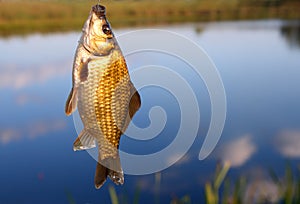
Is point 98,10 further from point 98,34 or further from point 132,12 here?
point 132,12

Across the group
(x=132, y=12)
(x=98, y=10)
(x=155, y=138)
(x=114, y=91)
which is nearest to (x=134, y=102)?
(x=114, y=91)

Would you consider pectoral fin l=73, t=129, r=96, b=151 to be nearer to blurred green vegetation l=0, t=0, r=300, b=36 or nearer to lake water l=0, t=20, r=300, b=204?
lake water l=0, t=20, r=300, b=204

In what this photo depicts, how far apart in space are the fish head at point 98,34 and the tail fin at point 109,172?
1.47 ft

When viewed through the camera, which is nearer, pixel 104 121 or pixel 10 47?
pixel 104 121

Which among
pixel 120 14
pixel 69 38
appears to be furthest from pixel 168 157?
pixel 120 14

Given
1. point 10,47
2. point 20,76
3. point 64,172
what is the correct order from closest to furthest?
1. point 64,172
2. point 20,76
3. point 10,47

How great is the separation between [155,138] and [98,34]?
502 cm

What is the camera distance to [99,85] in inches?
58.7

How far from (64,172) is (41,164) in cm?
50

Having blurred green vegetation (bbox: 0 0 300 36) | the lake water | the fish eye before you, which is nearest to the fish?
the fish eye

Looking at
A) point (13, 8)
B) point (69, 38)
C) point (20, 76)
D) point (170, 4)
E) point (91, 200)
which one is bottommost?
point (91, 200)

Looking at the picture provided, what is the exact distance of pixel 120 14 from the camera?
25.8 metres

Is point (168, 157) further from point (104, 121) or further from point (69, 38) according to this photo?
point (69, 38)

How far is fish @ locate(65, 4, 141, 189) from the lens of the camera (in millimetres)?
1485
